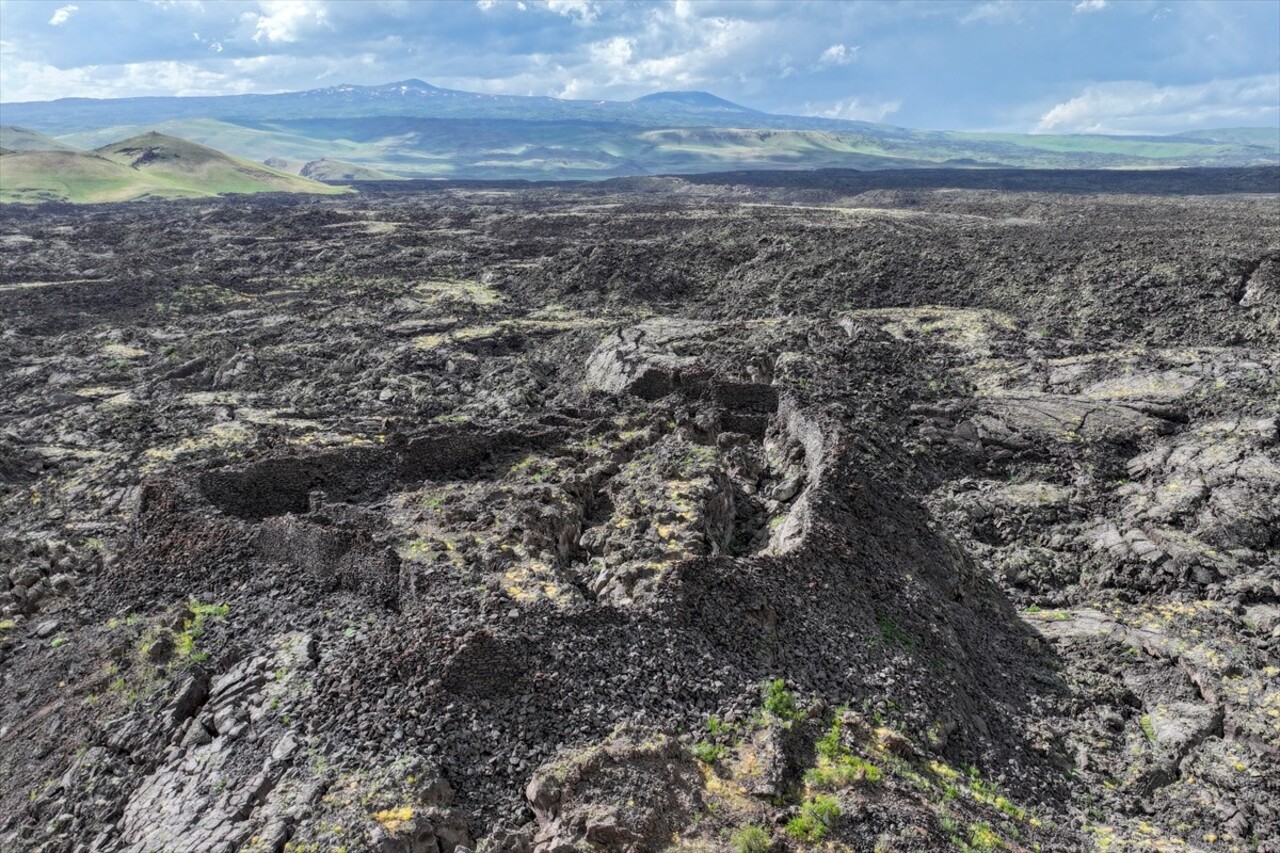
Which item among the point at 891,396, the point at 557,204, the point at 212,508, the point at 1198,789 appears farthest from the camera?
the point at 557,204

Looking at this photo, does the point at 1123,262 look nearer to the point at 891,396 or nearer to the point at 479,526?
the point at 891,396

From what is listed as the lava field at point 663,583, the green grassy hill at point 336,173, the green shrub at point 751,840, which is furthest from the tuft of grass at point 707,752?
the green grassy hill at point 336,173

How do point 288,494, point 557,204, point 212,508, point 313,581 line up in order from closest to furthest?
1. point 313,581
2. point 212,508
3. point 288,494
4. point 557,204

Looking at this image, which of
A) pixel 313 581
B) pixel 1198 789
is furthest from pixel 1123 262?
pixel 313 581

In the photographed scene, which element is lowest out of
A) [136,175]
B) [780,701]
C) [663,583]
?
[780,701]

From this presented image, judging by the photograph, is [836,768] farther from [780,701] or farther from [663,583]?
[663,583]

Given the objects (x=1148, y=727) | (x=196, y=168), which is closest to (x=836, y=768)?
(x=1148, y=727)

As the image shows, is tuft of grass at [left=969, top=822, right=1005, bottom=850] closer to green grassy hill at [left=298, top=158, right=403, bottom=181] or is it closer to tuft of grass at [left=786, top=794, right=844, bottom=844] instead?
tuft of grass at [left=786, top=794, right=844, bottom=844]
